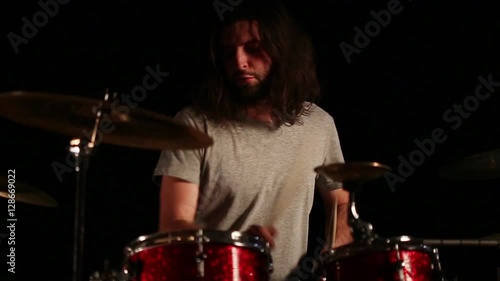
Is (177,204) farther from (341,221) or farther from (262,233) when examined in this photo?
(341,221)

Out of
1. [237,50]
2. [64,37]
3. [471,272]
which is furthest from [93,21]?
[471,272]

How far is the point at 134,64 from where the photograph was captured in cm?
353

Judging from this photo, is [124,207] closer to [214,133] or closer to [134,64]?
[134,64]

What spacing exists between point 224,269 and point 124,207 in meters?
1.59

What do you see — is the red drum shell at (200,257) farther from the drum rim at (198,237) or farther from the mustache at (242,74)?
the mustache at (242,74)

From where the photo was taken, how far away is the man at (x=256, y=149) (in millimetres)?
2463

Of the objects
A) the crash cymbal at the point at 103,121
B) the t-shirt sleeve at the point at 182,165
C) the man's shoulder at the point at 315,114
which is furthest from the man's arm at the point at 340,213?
the crash cymbal at the point at 103,121

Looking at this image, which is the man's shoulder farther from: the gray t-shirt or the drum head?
the drum head

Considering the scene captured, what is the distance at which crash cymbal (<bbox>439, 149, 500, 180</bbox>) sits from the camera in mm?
3037

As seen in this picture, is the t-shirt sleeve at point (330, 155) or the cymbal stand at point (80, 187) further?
the t-shirt sleeve at point (330, 155)
